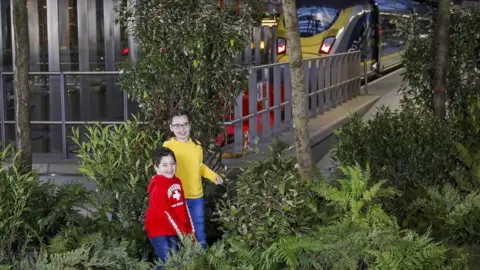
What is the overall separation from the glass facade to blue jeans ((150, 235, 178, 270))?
6535 millimetres

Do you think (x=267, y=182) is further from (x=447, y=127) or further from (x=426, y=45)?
(x=426, y=45)

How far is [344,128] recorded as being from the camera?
9102 millimetres

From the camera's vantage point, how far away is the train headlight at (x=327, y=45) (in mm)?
22844

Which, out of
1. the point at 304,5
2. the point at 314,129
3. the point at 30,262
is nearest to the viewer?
the point at 30,262

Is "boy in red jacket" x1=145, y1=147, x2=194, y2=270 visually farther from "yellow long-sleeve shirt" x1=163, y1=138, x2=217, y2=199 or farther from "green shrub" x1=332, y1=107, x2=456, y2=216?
"green shrub" x1=332, y1=107, x2=456, y2=216

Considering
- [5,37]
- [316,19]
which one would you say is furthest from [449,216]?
[316,19]

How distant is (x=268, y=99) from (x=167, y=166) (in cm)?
742

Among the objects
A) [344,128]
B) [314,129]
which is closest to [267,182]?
[344,128]

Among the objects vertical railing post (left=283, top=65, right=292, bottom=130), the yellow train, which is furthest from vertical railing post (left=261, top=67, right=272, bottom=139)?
the yellow train

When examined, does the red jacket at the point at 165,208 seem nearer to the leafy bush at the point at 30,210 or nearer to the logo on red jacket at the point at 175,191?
the logo on red jacket at the point at 175,191

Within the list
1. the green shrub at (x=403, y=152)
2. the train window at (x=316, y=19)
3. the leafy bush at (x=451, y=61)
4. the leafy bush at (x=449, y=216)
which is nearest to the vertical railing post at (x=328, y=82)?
the train window at (x=316, y=19)

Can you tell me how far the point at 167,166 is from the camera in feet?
20.1

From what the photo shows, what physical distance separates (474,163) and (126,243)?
4.11 m

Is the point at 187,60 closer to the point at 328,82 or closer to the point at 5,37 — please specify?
the point at 5,37
